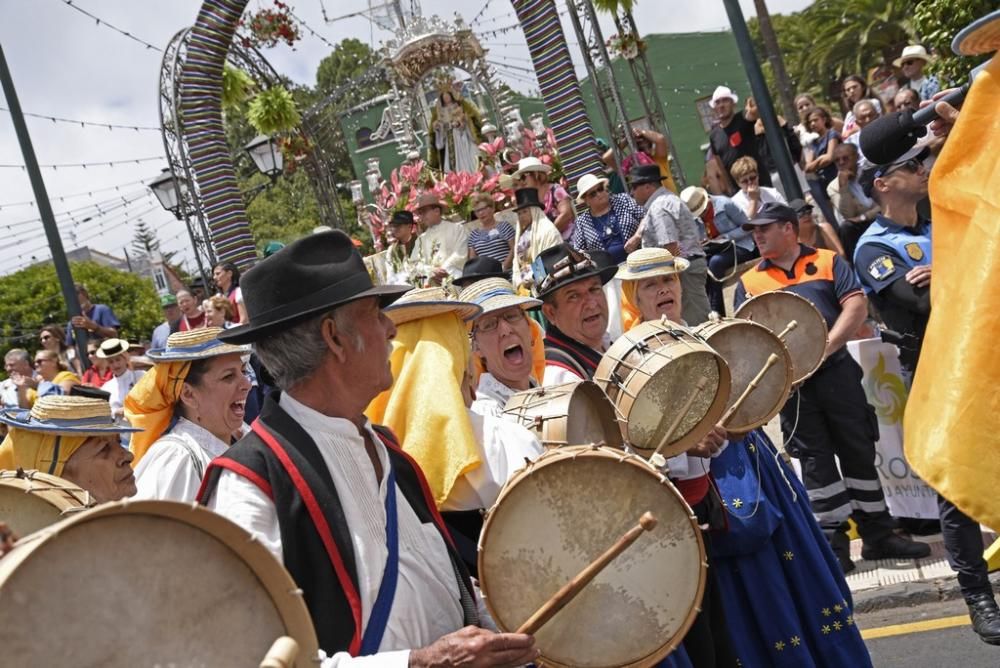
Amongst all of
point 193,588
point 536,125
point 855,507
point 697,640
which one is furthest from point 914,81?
point 193,588

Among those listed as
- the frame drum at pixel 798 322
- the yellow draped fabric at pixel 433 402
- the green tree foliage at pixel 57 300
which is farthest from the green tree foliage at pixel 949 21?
the green tree foliage at pixel 57 300

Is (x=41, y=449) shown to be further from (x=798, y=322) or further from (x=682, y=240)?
(x=682, y=240)

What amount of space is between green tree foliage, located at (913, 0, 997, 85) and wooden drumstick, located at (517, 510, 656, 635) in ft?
21.7

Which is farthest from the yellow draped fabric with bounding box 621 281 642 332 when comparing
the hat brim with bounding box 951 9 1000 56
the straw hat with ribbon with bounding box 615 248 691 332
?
the hat brim with bounding box 951 9 1000 56

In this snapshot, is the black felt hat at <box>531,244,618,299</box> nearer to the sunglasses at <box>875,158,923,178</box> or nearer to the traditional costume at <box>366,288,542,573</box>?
the traditional costume at <box>366,288,542,573</box>

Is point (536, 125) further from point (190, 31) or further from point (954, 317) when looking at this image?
point (954, 317)

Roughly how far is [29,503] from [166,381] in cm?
145

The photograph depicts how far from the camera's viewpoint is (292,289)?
2656 millimetres

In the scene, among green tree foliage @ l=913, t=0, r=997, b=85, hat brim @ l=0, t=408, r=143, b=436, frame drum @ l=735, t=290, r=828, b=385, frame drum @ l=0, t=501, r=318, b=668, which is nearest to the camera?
frame drum @ l=0, t=501, r=318, b=668

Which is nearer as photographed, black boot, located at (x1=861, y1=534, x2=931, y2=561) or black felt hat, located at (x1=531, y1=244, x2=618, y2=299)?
black felt hat, located at (x1=531, y1=244, x2=618, y2=299)

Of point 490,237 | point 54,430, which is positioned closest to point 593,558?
point 54,430

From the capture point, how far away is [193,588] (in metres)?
1.80

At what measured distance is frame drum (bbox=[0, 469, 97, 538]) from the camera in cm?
304

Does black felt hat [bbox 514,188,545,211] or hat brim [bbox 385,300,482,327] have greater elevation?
black felt hat [bbox 514,188,545,211]
